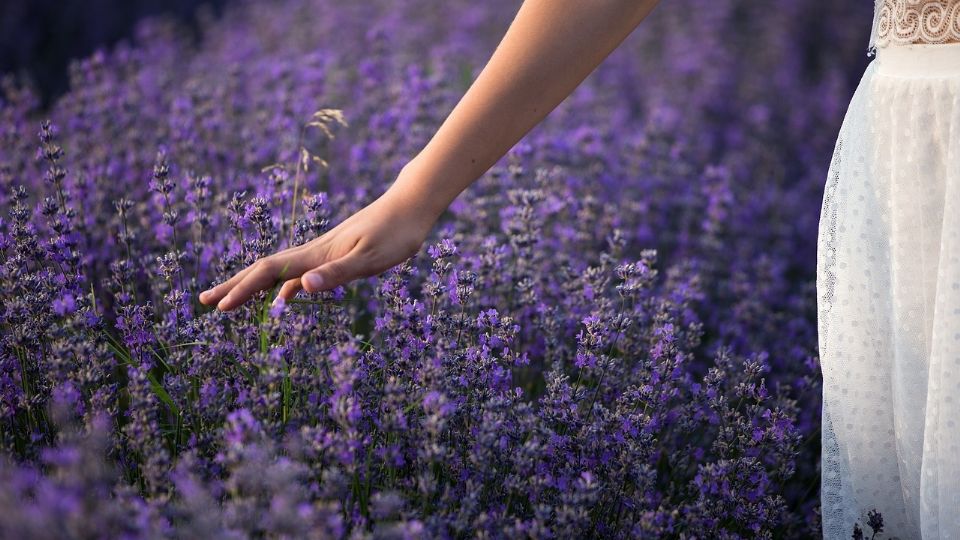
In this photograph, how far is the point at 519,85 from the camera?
1548 mm

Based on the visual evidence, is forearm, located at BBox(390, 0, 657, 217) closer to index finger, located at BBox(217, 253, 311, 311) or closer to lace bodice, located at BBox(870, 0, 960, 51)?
index finger, located at BBox(217, 253, 311, 311)

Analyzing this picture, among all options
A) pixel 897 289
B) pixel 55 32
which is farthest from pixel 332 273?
pixel 55 32

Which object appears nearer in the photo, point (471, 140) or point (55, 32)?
point (471, 140)

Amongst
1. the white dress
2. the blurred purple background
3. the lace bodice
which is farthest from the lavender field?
the blurred purple background

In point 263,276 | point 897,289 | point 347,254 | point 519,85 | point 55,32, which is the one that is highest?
point 897,289

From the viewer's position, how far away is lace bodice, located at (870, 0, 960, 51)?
5.01 ft

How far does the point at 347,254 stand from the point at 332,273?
0.05 m

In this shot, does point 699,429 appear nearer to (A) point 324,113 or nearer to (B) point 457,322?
(B) point 457,322

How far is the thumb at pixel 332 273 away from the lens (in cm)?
148

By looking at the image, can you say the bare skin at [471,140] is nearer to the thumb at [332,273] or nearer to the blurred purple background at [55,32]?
the thumb at [332,273]

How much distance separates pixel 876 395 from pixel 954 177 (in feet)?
1.41

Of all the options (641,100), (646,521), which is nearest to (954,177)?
(646,521)

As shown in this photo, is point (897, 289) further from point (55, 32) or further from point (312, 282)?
point (55, 32)

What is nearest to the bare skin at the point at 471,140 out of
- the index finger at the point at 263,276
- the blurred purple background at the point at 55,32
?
the index finger at the point at 263,276
